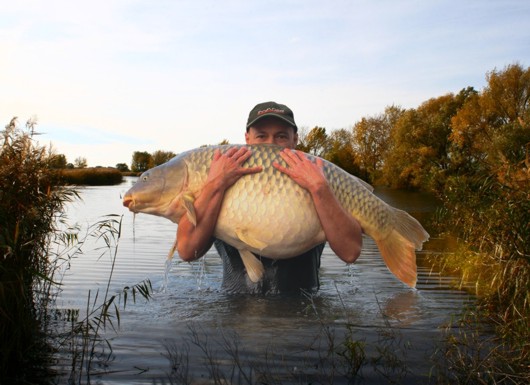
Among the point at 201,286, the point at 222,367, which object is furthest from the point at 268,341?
the point at 201,286

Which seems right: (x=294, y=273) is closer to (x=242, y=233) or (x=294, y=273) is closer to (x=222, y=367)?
(x=242, y=233)

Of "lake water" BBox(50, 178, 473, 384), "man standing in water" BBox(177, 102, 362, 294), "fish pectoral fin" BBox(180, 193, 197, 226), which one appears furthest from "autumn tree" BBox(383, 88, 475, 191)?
"fish pectoral fin" BBox(180, 193, 197, 226)

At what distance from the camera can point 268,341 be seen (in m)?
4.09

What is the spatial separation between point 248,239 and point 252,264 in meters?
0.41

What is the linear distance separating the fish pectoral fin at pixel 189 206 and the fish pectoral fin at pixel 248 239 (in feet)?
0.92

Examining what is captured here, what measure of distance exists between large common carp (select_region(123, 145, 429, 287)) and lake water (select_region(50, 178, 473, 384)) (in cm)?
47

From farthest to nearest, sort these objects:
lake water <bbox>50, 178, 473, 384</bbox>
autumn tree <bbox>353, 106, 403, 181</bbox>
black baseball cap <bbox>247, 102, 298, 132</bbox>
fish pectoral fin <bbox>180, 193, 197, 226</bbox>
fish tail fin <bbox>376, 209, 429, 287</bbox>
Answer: autumn tree <bbox>353, 106, 403, 181</bbox>
black baseball cap <bbox>247, 102, 298, 132</bbox>
fish tail fin <bbox>376, 209, 429, 287</bbox>
fish pectoral fin <bbox>180, 193, 197, 226</bbox>
lake water <bbox>50, 178, 473, 384</bbox>

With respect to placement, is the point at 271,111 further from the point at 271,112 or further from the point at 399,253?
the point at 399,253

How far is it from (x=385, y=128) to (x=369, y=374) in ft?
167

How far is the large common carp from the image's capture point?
3.86m

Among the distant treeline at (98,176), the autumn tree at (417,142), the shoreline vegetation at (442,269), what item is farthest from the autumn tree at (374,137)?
the shoreline vegetation at (442,269)

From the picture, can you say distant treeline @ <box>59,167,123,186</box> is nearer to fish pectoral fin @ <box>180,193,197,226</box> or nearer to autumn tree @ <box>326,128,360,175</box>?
autumn tree @ <box>326,128,360,175</box>

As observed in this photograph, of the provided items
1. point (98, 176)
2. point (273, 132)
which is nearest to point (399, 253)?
point (273, 132)

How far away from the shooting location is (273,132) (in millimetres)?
4613
